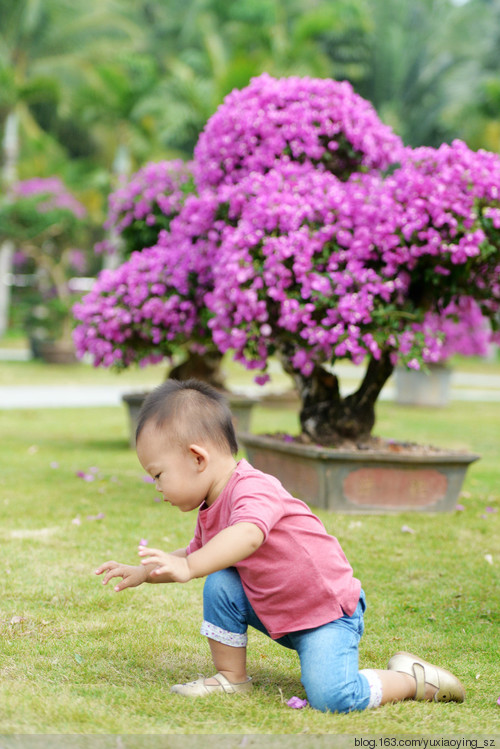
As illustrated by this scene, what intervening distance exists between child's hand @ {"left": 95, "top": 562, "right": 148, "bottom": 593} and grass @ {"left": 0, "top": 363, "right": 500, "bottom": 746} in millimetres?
337

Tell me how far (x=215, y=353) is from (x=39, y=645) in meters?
5.73

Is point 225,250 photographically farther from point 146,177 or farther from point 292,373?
point 146,177

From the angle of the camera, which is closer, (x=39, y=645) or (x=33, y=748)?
(x=33, y=748)

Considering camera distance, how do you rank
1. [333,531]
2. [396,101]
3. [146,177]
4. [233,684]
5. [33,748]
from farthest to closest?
[396,101] < [146,177] < [333,531] < [233,684] < [33,748]

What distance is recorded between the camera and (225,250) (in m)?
5.82

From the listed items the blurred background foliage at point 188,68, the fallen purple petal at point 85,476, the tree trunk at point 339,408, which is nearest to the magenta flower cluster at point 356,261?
the tree trunk at point 339,408

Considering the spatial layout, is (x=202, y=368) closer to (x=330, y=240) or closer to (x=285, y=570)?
(x=330, y=240)

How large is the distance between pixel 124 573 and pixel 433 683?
101 centimetres

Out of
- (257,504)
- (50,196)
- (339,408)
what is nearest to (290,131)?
(339,408)

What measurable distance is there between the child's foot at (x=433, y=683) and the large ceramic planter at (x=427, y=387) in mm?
11162

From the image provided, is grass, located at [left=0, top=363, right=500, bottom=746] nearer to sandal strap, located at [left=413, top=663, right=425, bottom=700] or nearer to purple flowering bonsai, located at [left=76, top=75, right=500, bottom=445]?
sandal strap, located at [left=413, top=663, right=425, bottom=700]

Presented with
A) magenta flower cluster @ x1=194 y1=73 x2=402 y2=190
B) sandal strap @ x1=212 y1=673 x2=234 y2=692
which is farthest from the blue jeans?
magenta flower cluster @ x1=194 y1=73 x2=402 y2=190

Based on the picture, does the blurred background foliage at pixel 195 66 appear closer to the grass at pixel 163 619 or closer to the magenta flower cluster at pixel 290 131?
the magenta flower cluster at pixel 290 131

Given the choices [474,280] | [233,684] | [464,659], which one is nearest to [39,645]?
[233,684]
